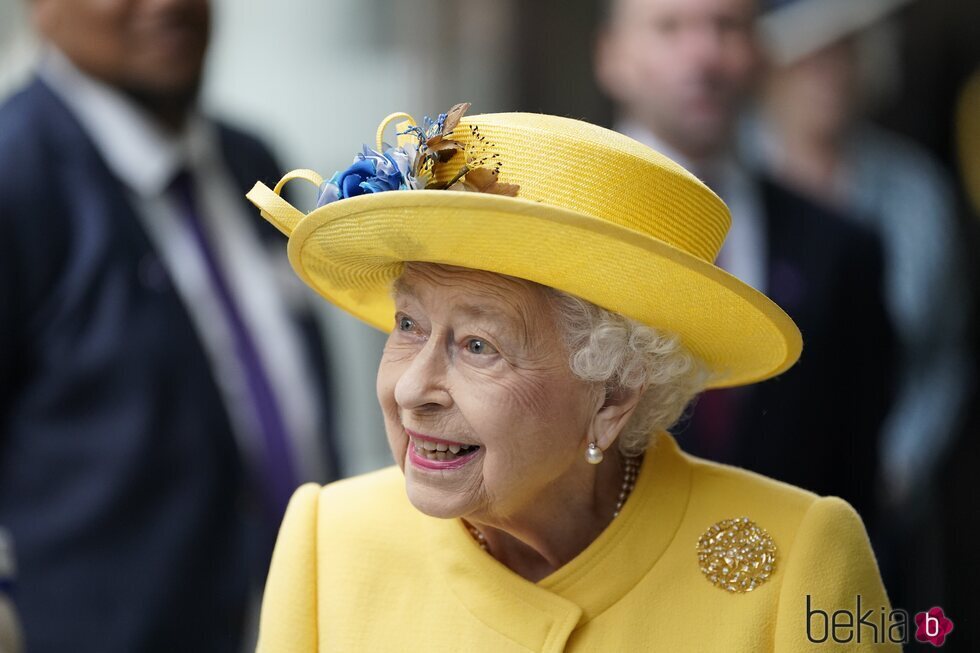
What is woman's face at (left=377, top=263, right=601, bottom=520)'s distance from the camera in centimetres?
213

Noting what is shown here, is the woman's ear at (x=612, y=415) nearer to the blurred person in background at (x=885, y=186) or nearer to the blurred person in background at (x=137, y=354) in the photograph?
the blurred person in background at (x=137, y=354)

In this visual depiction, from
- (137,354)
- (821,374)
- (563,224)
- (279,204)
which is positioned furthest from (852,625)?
(137,354)

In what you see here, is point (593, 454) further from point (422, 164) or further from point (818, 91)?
point (818, 91)

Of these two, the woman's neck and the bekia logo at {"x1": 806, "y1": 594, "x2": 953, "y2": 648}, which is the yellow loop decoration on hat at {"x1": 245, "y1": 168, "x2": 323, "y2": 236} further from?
the bekia logo at {"x1": 806, "y1": 594, "x2": 953, "y2": 648}

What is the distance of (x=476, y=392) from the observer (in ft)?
6.97

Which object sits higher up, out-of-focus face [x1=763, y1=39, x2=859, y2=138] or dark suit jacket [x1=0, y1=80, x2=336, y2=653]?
out-of-focus face [x1=763, y1=39, x2=859, y2=138]

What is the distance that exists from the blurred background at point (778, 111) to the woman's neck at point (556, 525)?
2406 millimetres

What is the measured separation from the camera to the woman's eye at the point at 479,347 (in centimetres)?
215

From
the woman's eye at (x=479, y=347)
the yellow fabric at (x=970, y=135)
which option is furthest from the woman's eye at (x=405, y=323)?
the yellow fabric at (x=970, y=135)

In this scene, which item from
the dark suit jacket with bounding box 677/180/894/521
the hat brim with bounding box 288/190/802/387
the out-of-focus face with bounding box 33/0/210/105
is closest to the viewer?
the hat brim with bounding box 288/190/802/387

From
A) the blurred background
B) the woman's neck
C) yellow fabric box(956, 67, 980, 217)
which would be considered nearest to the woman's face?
the woman's neck

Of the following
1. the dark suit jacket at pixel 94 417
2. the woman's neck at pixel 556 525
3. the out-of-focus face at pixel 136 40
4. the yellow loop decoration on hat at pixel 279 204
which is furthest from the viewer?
the out-of-focus face at pixel 136 40

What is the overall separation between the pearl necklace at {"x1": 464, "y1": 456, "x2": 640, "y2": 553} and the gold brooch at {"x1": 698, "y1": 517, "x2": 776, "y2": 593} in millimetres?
165

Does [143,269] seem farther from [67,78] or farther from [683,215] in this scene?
[683,215]
